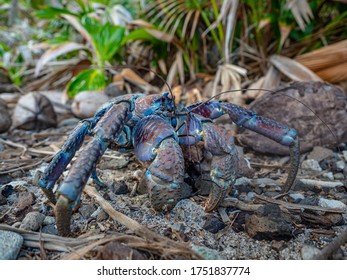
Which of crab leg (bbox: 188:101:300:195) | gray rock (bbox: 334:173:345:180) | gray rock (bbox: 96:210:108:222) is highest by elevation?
crab leg (bbox: 188:101:300:195)

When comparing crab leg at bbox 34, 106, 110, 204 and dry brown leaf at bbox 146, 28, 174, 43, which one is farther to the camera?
dry brown leaf at bbox 146, 28, 174, 43

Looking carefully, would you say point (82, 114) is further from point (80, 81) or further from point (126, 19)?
point (126, 19)

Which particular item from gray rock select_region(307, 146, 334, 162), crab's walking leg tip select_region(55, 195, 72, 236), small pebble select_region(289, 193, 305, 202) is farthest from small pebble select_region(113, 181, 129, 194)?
gray rock select_region(307, 146, 334, 162)

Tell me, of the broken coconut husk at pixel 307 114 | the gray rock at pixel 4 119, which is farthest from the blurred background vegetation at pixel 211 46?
the gray rock at pixel 4 119

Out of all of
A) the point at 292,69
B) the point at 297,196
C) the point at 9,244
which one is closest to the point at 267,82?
the point at 292,69

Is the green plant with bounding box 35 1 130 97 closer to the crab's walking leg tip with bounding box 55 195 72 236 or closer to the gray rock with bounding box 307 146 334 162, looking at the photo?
the gray rock with bounding box 307 146 334 162

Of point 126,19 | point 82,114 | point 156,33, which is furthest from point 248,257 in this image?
Result: point 126,19

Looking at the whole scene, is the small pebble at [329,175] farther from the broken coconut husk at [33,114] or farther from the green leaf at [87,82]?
the broken coconut husk at [33,114]

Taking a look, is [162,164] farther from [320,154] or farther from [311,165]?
[320,154]
